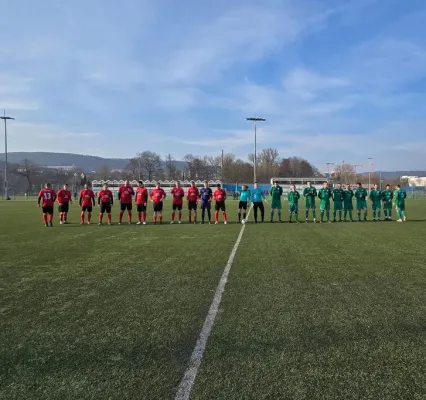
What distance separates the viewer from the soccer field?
3166 mm

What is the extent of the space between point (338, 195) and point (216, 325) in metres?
15.2

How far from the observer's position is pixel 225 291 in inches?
231

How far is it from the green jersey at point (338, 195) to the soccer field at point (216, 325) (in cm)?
947

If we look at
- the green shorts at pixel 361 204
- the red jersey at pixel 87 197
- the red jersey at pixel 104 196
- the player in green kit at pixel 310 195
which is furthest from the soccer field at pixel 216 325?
the green shorts at pixel 361 204

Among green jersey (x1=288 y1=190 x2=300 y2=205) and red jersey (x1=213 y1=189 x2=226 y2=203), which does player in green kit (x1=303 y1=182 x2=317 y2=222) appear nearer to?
green jersey (x1=288 y1=190 x2=300 y2=205)

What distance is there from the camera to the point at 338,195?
18.4 meters

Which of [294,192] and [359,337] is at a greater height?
[294,192]

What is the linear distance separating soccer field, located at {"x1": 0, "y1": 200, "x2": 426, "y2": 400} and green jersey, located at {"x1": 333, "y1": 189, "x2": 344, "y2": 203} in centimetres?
947

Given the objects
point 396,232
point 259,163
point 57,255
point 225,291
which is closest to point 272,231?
point 396,232

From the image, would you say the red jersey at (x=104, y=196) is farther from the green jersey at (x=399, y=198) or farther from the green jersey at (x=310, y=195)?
the green jersey at (x=399, y=198)

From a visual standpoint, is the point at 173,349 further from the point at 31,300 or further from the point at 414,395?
the point at 31,300

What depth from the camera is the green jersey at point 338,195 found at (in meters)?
18.3

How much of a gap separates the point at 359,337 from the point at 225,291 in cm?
223

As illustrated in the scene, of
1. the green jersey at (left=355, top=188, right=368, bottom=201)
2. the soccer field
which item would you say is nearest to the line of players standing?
the green jersey at (left=355, top=188, right=368, bottom=201)
